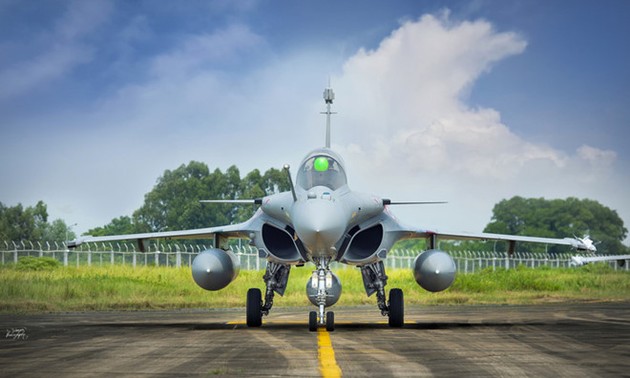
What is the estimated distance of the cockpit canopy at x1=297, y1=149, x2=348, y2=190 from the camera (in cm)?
1449

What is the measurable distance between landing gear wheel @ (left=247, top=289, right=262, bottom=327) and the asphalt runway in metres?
0.25

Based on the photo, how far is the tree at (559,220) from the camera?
291 feet

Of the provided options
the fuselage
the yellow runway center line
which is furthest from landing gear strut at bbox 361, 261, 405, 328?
the yellow runway center line

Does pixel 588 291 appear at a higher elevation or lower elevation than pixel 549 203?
lower

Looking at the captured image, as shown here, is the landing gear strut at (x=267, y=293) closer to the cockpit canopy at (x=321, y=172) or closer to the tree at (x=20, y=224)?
the cockpit canopy at (x=321, y=172)

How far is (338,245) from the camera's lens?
A: 49.5ft

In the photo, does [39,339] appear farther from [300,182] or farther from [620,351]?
[620,351]

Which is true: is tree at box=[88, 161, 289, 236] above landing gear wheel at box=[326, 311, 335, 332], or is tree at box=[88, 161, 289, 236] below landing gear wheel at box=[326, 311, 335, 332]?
above

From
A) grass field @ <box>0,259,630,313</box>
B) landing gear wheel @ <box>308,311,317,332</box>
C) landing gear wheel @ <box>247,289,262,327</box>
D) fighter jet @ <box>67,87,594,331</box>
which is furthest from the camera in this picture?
grass field @ <box>0,259,630,313</box>

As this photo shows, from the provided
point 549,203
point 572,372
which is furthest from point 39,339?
point 549,203

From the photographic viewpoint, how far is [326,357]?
958 centimetres

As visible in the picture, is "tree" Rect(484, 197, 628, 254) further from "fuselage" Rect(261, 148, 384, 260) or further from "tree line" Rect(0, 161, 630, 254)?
"fuselage" Rect(261, 148, 384, 260)

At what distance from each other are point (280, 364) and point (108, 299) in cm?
1867

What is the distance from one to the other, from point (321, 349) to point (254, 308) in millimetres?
5431
